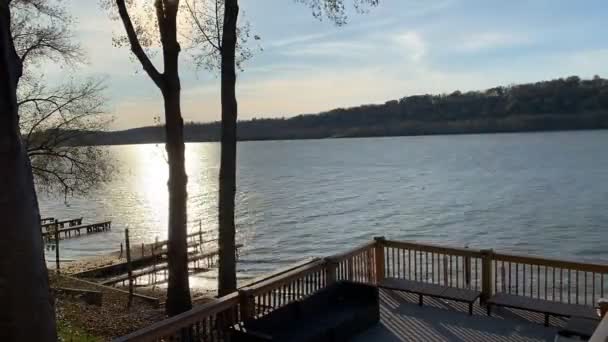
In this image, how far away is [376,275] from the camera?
28.1 feet

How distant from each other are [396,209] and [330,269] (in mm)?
32491

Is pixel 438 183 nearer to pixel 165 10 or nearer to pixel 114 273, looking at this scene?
pixel 114 273

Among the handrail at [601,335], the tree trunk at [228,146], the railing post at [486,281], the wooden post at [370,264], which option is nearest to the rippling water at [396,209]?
the tree trunk at [228,146]

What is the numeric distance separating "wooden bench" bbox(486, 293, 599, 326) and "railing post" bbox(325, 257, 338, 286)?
2.15 metres

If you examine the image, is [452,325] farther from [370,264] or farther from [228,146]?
[228,146]

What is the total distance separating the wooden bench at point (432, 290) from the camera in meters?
7.23

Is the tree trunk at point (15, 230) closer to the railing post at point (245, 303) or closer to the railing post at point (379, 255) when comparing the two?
the railing post at point (245, 303)

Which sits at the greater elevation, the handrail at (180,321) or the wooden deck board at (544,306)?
the handrail at (180,321)

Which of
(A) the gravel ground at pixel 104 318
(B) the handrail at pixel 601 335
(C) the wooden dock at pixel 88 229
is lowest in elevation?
(C) the wooden dock at pixel 88 229

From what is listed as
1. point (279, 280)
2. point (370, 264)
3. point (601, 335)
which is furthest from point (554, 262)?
point (601, 335)

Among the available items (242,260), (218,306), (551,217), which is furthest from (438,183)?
(218,306)

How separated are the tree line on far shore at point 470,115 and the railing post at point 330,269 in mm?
95865

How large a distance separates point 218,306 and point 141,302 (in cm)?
1049

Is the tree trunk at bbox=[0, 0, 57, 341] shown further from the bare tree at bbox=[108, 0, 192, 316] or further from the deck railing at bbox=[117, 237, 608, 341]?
the bare tree at bbox=[108, 0, 192, 316]
